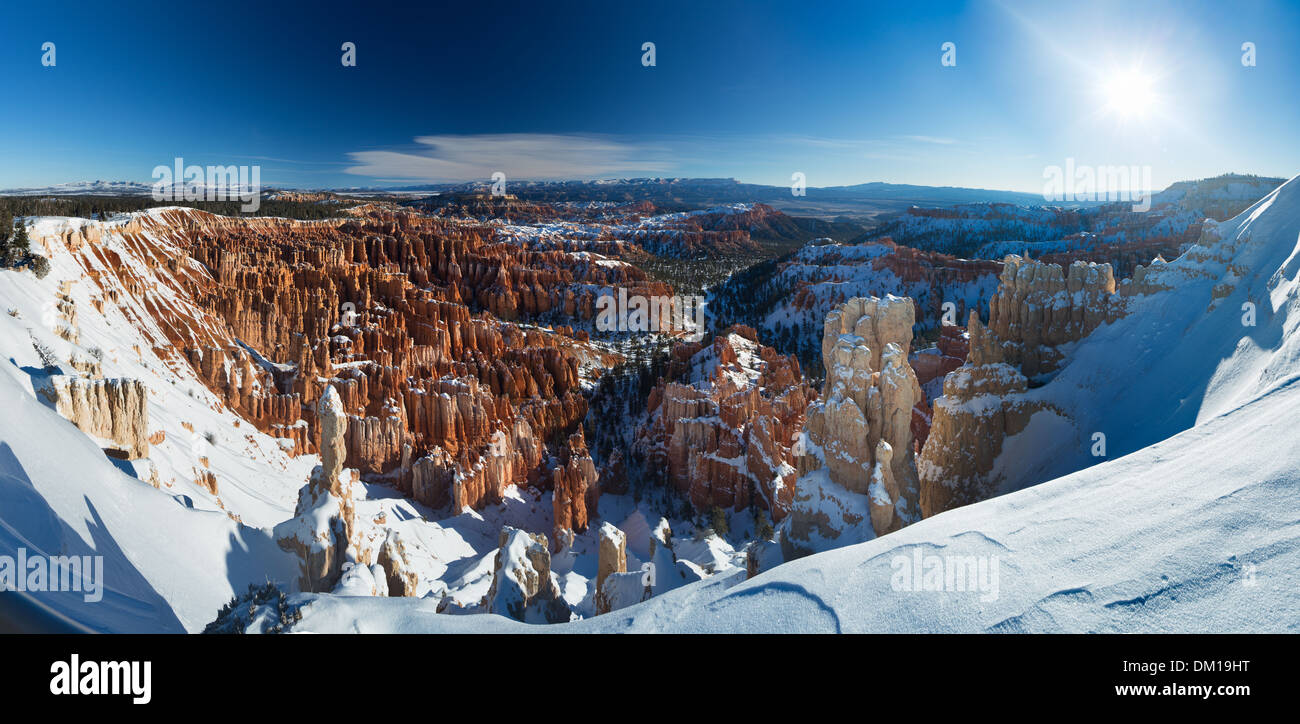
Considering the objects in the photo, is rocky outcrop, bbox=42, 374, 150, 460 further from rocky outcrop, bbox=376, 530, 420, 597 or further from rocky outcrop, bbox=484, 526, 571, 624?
rocky outcrop, bbox=484, 526, 571, 624

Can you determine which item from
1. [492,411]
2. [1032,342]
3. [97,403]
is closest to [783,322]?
[492,411]

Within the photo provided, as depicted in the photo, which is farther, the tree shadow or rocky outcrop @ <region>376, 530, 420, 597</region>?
rocky outcrop @ <region>376, 530, 420, 597</region>

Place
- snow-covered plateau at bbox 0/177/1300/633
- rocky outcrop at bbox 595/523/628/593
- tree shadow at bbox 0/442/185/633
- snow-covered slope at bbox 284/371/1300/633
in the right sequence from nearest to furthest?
snow-covered slope at bbox 284/371/1300/633 < snow-covered plateau at bbox 0/177/1300/633 < tree shadow at bbox 0/442/185/633 < rocky outcrop at bbox 595/523/628/593

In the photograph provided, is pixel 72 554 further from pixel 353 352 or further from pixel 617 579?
pixel 353 352

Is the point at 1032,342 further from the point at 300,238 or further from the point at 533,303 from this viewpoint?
the point at 300,238

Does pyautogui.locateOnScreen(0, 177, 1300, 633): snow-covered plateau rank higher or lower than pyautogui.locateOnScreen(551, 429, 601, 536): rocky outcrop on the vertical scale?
higher

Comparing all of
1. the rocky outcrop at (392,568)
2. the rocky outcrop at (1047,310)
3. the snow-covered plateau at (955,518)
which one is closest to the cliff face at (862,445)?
the snow-covered plateau at (955,518)

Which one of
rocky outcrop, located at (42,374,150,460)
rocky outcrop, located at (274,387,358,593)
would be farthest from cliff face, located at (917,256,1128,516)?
rocky outcrop, located at (42,374,150,460)
